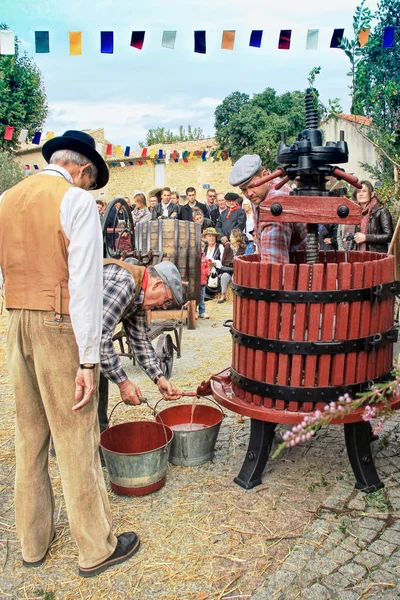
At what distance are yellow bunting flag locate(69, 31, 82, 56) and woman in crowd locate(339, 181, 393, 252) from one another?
4748 mm

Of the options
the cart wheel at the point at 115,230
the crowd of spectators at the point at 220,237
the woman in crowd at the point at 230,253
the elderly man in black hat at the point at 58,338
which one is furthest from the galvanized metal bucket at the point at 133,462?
the woman in crowd at the point at 230,253

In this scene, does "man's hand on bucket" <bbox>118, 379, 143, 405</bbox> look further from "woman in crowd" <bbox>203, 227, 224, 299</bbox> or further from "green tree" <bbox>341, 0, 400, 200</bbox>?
"woman in crowd" <bbox>203, 227, 224, 299</bbox>

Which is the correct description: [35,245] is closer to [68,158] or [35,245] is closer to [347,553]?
[68,158]

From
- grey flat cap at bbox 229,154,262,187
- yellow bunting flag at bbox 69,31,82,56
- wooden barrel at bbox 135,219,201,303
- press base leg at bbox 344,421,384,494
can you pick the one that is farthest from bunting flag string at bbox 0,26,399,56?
press base leg at bbox 344,421,384,494

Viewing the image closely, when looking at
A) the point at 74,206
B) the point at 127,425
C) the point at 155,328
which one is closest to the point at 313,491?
the point at 127,425

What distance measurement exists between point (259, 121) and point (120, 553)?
93.6 feet

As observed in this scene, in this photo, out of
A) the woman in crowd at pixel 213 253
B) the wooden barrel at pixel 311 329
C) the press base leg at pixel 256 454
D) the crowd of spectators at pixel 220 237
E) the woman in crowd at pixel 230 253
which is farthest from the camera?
the woman in crowd at pixel 213 253

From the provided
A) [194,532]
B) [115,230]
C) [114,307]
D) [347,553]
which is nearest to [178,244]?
[115,230]

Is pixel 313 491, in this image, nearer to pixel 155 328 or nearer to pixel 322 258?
pixel 322 258

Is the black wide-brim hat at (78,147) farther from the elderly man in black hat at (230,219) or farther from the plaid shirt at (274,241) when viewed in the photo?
the elderly man in black hat at (230,219)

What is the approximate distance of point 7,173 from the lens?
82.5 ft

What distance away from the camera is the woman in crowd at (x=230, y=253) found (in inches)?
373

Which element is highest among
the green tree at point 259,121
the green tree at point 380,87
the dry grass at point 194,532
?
the green tree at point 259,121

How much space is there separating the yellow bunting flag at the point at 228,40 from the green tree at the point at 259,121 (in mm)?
18916
